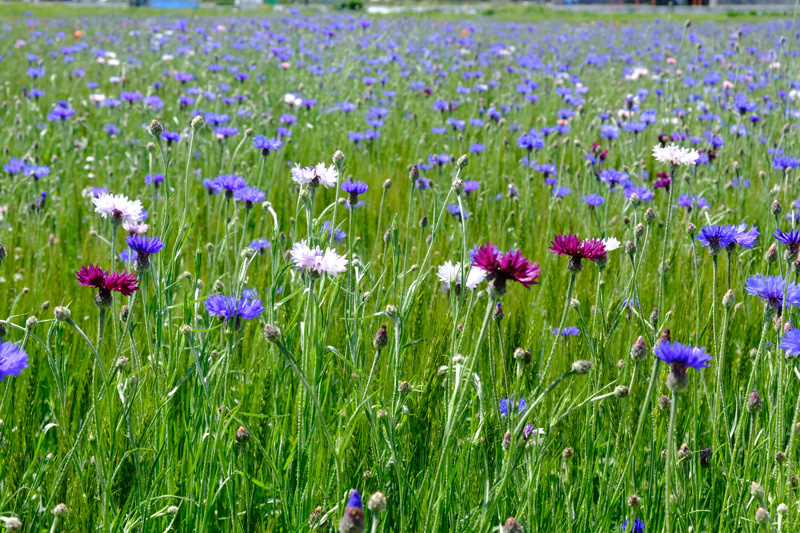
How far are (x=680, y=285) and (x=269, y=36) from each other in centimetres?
574

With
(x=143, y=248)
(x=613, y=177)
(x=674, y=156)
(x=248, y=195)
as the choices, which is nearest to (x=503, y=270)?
(x=143, y=248)

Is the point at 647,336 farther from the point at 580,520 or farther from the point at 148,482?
the point at 148,482

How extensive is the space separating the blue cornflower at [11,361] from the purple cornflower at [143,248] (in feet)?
0.91

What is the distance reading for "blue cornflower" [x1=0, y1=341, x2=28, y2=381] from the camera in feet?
2.37

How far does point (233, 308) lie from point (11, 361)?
35cm

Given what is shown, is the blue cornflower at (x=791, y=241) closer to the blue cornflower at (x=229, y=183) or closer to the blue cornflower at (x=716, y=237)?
the blue cornflower at (x=716, y=237)

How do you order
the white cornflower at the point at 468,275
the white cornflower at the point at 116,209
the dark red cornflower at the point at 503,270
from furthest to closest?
the white cornflower at the point at 116,209 → the white cornflower at the point at 468,275 → the dark red cornflower at the point at 503,270

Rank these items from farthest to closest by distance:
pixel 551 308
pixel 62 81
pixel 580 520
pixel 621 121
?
1. pixel 62 81
2. pixel 621 121
3. pixel 551 308
4. pixel 580 520

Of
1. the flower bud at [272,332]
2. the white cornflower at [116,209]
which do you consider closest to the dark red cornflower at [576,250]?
the flower bud at [272,332]

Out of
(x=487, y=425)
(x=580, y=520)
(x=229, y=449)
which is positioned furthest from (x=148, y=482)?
(x=580, y=520)

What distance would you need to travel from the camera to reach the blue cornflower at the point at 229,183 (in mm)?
1530

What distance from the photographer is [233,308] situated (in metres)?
1.05

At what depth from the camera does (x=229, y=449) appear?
1.05 meters

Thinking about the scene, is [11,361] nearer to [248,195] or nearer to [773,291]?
[248,195]
